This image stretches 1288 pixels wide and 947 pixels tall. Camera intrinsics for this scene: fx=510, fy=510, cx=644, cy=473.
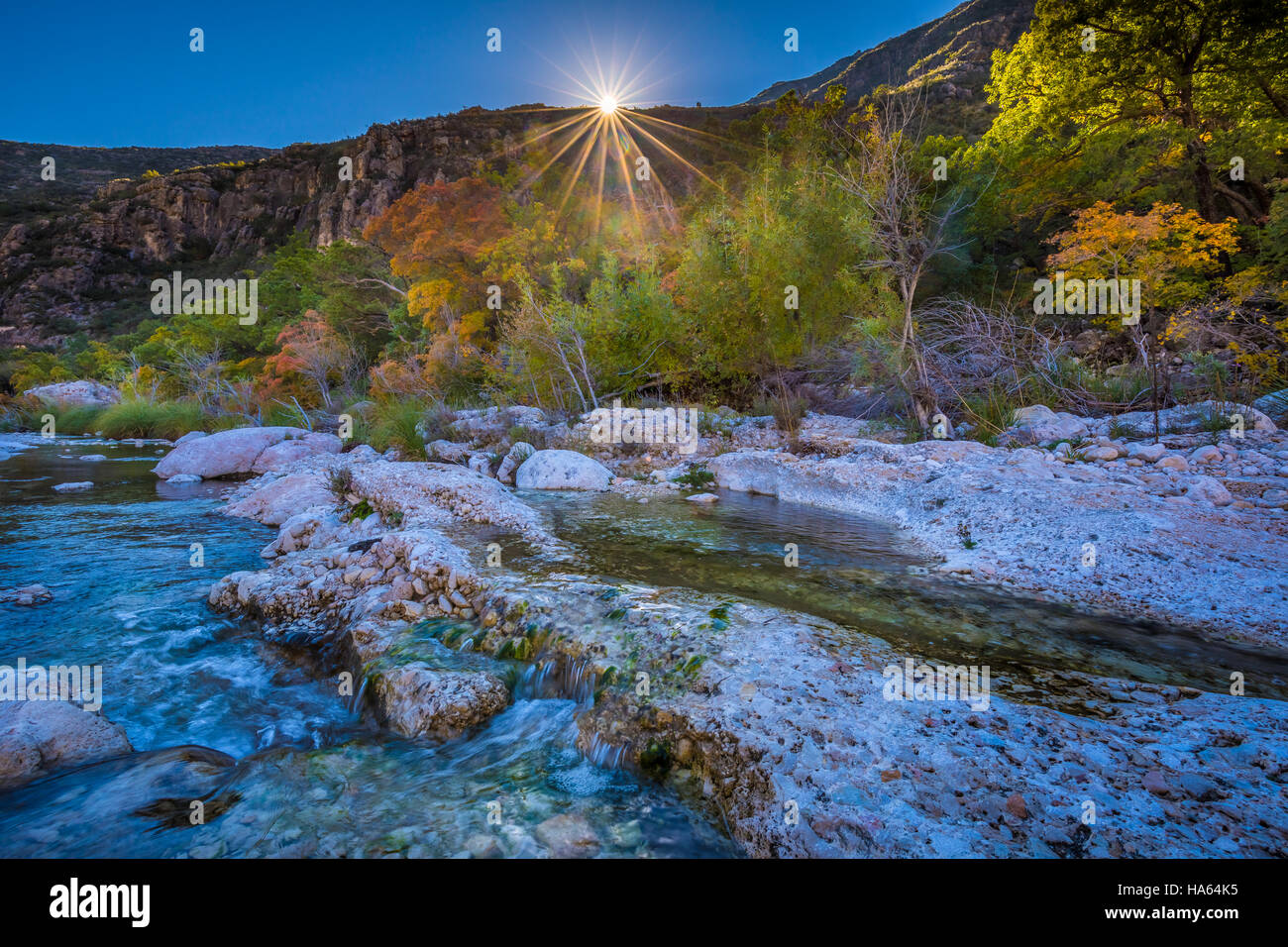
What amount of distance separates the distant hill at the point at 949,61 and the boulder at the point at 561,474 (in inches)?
855

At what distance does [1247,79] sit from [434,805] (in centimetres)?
2250

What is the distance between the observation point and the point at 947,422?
1061 centimetres

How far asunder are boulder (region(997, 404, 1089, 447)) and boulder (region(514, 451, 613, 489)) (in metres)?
7.57

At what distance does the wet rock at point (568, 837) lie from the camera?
206 centimetres

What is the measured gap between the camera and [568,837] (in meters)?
2.12

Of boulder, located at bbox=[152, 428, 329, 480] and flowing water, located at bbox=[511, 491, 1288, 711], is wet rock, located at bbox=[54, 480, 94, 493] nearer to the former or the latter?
boulder, located at bbox=[152, 428, 329, 480]

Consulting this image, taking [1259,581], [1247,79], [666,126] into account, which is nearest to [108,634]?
[1259,581]

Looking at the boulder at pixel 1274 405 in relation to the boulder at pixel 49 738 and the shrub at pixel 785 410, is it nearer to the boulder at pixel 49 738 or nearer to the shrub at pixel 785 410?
the shrub at pixel 785 410

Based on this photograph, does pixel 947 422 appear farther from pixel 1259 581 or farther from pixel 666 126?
pixel 666 126

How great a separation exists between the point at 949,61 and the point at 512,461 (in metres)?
61.3

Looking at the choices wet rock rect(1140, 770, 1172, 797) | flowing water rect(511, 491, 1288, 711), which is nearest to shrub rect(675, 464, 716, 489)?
flowing water rect(511, 491, 1288, 711)

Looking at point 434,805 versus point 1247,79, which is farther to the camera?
point 1247,79

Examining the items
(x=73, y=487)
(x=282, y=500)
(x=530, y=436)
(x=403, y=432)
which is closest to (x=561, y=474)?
(x=530, y=436)

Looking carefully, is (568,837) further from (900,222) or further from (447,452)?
(900,222)
